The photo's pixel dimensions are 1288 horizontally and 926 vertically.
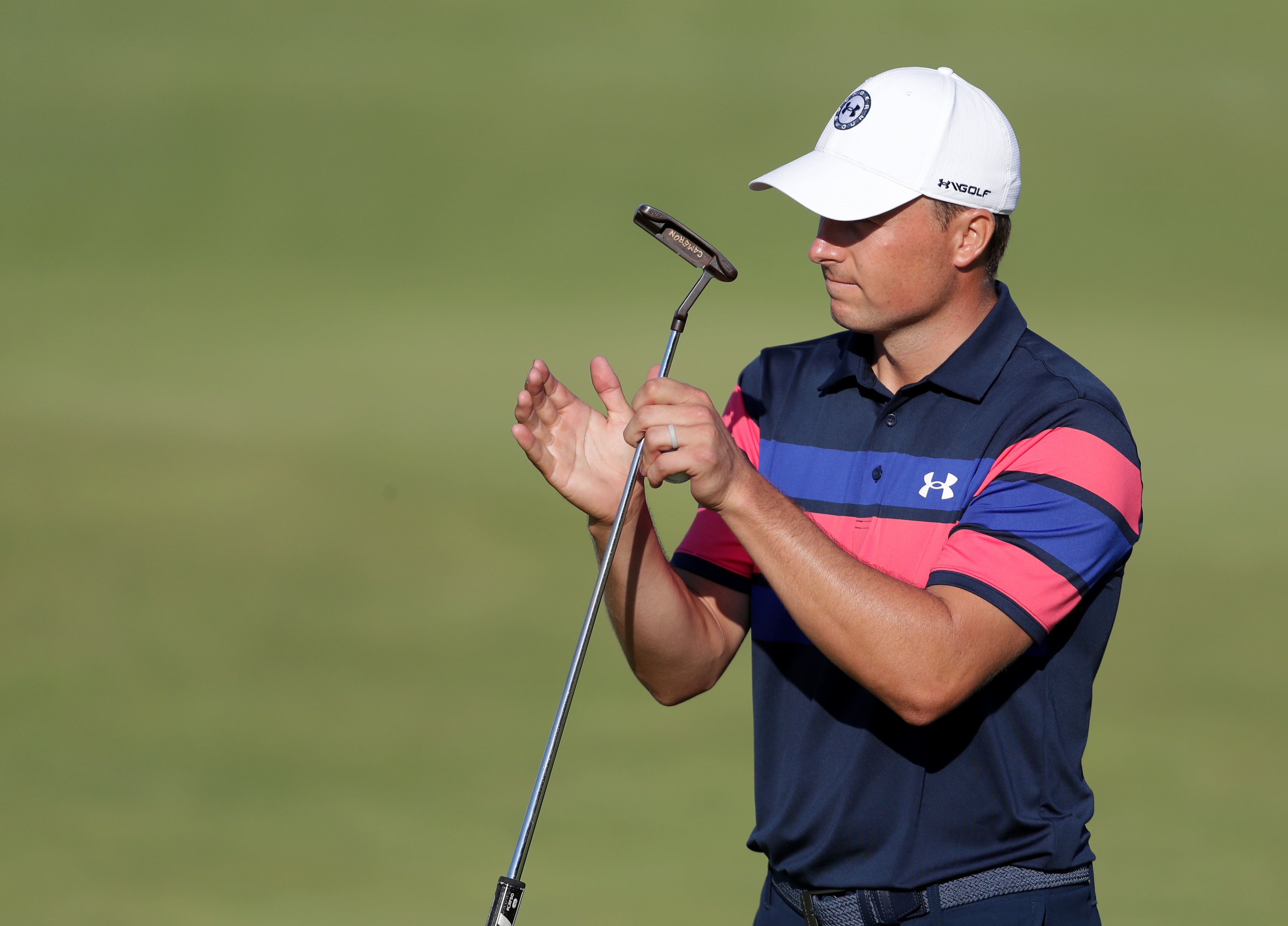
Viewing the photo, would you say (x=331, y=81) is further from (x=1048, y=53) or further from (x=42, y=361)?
(x=1048, y=53)

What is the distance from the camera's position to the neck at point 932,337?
2.09 metres

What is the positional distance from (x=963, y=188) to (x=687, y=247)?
0.41m

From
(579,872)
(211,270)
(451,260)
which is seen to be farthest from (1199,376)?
(211,270)

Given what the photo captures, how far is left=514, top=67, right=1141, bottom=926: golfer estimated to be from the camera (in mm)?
1778

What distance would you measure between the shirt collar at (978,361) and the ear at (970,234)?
0.25 feet

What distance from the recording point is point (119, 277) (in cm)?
712

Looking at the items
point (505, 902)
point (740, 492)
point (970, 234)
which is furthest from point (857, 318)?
point (505, 902)

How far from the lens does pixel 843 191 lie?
80.1 inches

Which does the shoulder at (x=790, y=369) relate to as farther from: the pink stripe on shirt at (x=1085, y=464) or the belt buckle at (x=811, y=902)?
the belt buckle at (x=811, y=902)

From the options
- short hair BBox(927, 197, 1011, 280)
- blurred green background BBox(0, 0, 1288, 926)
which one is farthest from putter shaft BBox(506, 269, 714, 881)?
blurred green background BBox(0, 0, 1288, 926)

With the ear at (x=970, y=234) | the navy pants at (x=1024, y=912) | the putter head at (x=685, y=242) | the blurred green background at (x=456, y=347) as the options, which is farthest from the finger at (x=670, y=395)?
the blurred green background at (x=456, y=347)

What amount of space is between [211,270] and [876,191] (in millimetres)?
5708

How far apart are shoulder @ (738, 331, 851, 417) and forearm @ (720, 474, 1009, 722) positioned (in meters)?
0.49

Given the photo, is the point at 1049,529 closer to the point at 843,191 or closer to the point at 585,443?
the point at 843,191
